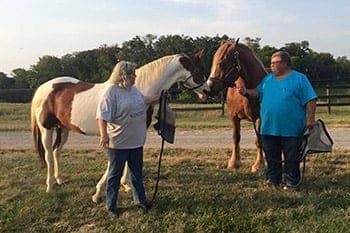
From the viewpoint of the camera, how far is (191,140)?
14523mm

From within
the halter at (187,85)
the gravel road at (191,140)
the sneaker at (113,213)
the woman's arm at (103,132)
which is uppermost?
the halter at (187,85)

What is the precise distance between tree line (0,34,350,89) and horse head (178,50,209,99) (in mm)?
33805

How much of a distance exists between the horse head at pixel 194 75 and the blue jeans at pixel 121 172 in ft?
5.15

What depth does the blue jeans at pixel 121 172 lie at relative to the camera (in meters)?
5.96

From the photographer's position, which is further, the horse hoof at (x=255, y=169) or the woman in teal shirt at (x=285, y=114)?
the horse hoof at (x=255, y=169)

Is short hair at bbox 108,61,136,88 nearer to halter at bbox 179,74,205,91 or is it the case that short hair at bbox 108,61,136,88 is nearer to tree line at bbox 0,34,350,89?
halter at bbox 179,74,205,91

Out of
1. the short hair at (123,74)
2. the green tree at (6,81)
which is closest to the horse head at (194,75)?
the short hair at (123,74)

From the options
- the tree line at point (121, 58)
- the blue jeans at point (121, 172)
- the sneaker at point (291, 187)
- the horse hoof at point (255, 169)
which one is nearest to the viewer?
the blue jeans at point (121, 172)

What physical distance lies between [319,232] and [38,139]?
4732 mm

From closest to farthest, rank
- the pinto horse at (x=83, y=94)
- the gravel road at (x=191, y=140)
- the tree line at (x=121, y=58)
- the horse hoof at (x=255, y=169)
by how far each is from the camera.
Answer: the pinto horse at (x=83, y=94) < the horse hoof at (x=255, y=169) < the gravel road at (x=191, y=140) < the tree line at (x=121, y=58)

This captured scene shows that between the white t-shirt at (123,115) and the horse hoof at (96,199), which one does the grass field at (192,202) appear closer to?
the horse hoof at (96,199)

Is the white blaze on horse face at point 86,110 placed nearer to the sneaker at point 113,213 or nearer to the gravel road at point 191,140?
the sneaker at point 113,213

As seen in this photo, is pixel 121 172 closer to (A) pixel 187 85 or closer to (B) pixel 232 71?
(A) pixel 187 85

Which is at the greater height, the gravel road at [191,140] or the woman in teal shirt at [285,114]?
the woman in teal shirt at [285,114]
